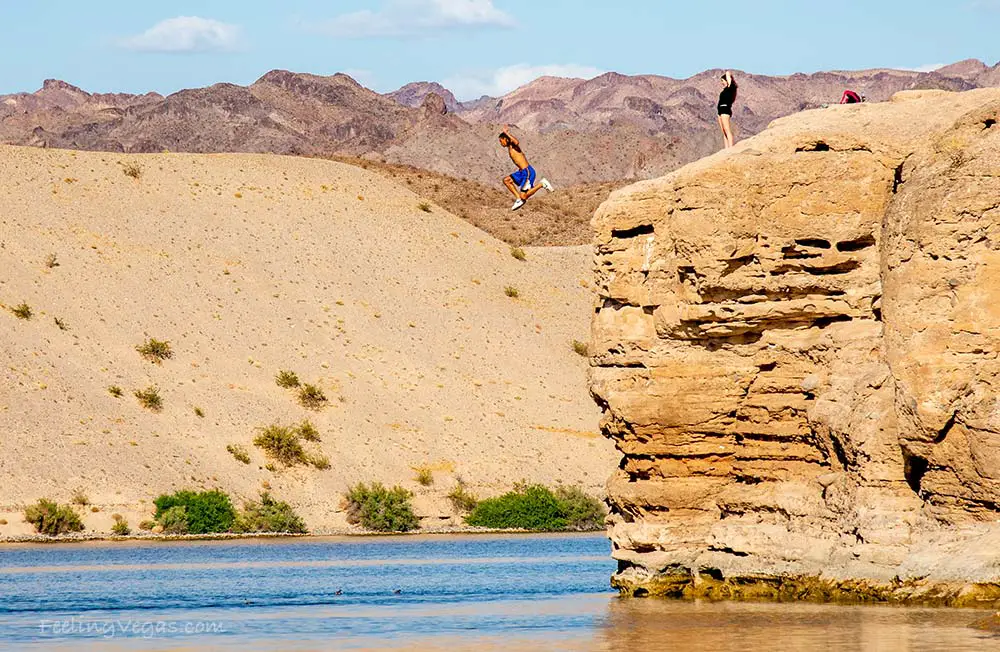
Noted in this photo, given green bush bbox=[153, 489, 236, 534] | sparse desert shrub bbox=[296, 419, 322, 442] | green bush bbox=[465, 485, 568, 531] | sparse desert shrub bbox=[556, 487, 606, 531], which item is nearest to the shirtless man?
green bush bbox=[153, 489, 236, 534]

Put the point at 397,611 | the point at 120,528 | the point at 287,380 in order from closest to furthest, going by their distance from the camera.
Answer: the point at 397,611 → the point at 120,528 → the point at 287,380

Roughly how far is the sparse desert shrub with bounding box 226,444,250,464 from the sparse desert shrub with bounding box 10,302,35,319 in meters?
9.41

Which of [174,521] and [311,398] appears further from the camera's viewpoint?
[311,398]

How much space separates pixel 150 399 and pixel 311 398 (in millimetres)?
5740

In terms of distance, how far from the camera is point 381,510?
53.7m

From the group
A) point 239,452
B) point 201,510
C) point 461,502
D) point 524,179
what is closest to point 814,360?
point 524,179

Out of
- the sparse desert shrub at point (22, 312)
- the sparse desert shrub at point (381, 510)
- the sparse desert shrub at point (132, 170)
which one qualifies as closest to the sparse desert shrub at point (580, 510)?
the sparse desert shrub at point (381, 510)

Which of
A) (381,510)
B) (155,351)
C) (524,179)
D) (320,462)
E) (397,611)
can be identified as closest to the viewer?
(397,611)

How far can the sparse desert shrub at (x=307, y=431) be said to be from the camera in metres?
57.9

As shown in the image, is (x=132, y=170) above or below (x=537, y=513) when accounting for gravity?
above

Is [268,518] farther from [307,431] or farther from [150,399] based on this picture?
[150,399]

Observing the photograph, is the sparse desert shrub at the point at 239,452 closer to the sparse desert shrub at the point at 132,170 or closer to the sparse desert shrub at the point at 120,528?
the sparse desert shrub at the point at 120,528

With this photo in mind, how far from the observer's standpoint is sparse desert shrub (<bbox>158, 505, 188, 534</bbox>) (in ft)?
164

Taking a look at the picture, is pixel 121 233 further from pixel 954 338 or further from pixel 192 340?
pixel 954 338
